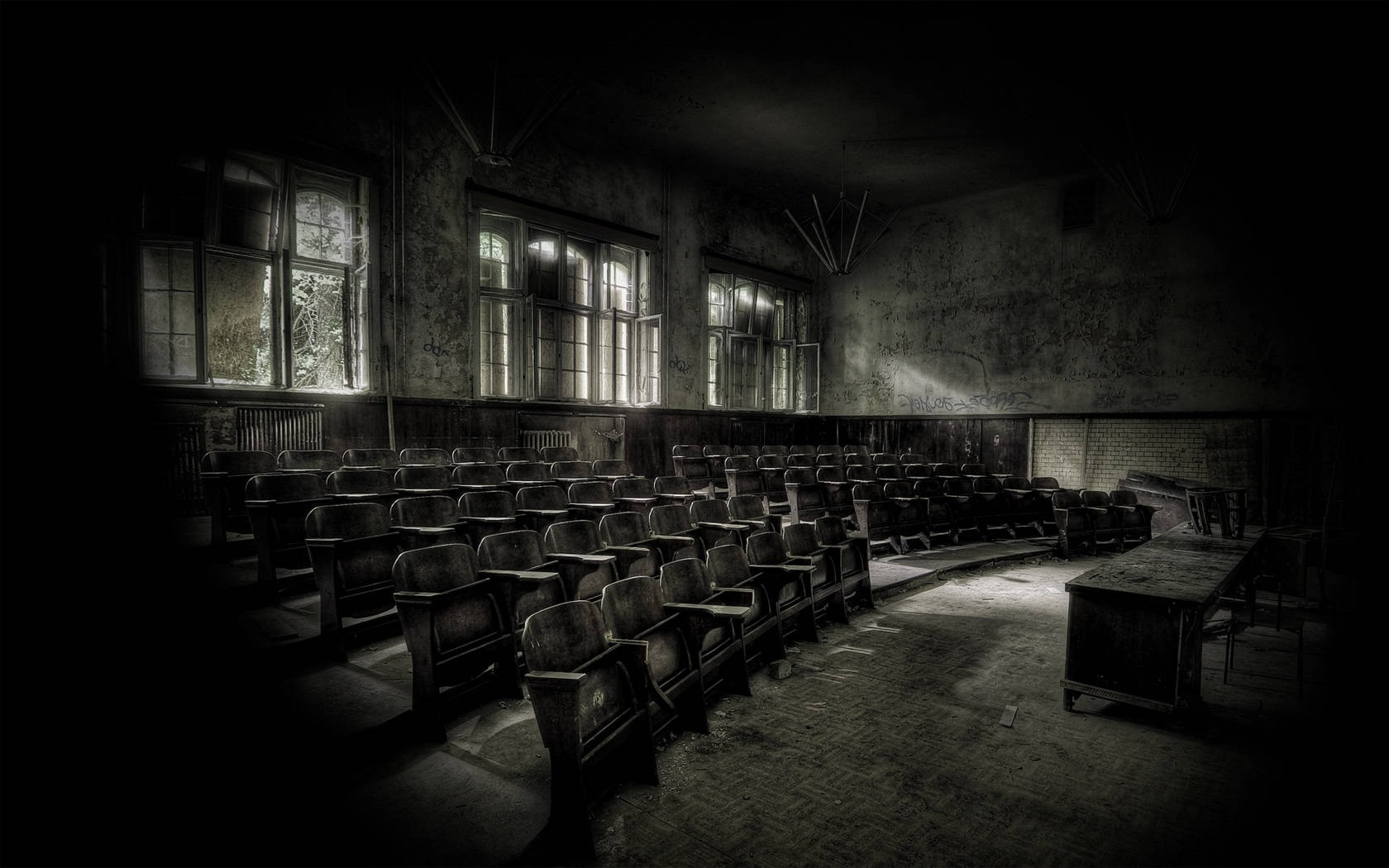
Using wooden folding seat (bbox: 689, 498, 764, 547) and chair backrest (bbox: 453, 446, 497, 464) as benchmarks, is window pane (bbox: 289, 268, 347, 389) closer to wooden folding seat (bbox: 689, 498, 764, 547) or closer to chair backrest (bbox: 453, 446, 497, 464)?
chair backrest (bbox: 453, 446, 497, 464)

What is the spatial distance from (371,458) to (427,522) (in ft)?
7.12

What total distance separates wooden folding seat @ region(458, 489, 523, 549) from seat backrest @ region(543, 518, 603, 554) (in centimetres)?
51

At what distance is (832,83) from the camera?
275 inches

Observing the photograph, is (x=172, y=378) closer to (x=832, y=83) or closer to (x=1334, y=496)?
(x=832, y=83)

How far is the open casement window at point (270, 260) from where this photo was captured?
5.32 m

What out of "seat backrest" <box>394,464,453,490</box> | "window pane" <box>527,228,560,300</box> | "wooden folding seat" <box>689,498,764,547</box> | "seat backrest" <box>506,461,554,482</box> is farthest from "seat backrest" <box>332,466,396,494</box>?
"window pane" <box>527,228,560,300</box>

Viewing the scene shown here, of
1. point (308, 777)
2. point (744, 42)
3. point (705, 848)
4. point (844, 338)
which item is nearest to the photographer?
point (705, 848)

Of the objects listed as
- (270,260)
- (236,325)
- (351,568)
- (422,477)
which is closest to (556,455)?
(422,477)

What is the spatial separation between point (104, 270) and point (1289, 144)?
10.9 m

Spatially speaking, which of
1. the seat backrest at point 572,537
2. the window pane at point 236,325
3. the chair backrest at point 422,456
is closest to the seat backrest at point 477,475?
the chair backrest at point 422,456

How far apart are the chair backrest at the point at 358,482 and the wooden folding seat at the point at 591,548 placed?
5.60ft

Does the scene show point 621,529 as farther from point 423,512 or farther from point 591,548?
point 423,512

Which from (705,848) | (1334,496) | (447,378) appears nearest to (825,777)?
(705,848)

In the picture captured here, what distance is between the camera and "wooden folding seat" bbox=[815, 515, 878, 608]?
4.41 metres
